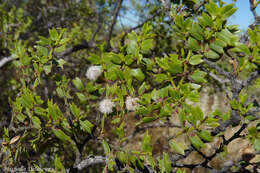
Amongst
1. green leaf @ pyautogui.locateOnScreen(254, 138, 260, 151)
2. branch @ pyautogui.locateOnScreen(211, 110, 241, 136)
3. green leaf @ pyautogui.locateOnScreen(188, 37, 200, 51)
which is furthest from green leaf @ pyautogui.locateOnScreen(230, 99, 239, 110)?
green leaf @ pyautogui.locateOnScreen(188, 37, 200, 51)

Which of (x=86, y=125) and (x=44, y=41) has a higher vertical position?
(x=44, y=41)

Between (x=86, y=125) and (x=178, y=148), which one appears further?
(x=86, y=125)

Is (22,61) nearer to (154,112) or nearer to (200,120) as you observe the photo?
(154,112)

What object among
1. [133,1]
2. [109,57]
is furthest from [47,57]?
[133,1]

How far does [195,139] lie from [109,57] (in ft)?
1.79

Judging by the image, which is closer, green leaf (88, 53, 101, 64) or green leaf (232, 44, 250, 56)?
green leaf (232, 44, 250, 56)

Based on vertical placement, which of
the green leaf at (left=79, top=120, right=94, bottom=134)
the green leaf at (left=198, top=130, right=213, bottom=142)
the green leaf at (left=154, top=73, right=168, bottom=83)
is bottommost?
the green leaf at (left=79, top=120, right=94, bottom=134)

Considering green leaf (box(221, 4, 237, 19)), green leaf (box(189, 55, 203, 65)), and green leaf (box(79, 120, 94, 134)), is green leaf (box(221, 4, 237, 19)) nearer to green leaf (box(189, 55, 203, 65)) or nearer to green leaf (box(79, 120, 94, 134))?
green leaf (box(189, 55, 203, 65))

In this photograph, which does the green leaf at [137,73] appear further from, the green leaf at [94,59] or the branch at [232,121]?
the branch at [232,121]

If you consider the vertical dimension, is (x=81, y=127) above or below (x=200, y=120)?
below

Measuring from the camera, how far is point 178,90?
90 cm

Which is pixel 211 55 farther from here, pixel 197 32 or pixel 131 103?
pixel 131 103

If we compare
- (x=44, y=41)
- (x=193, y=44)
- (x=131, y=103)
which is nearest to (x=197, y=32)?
(x=193, y=44)

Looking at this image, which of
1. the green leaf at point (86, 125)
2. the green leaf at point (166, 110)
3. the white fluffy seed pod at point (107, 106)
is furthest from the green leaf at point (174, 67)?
the green leaf at point (86, 125)
